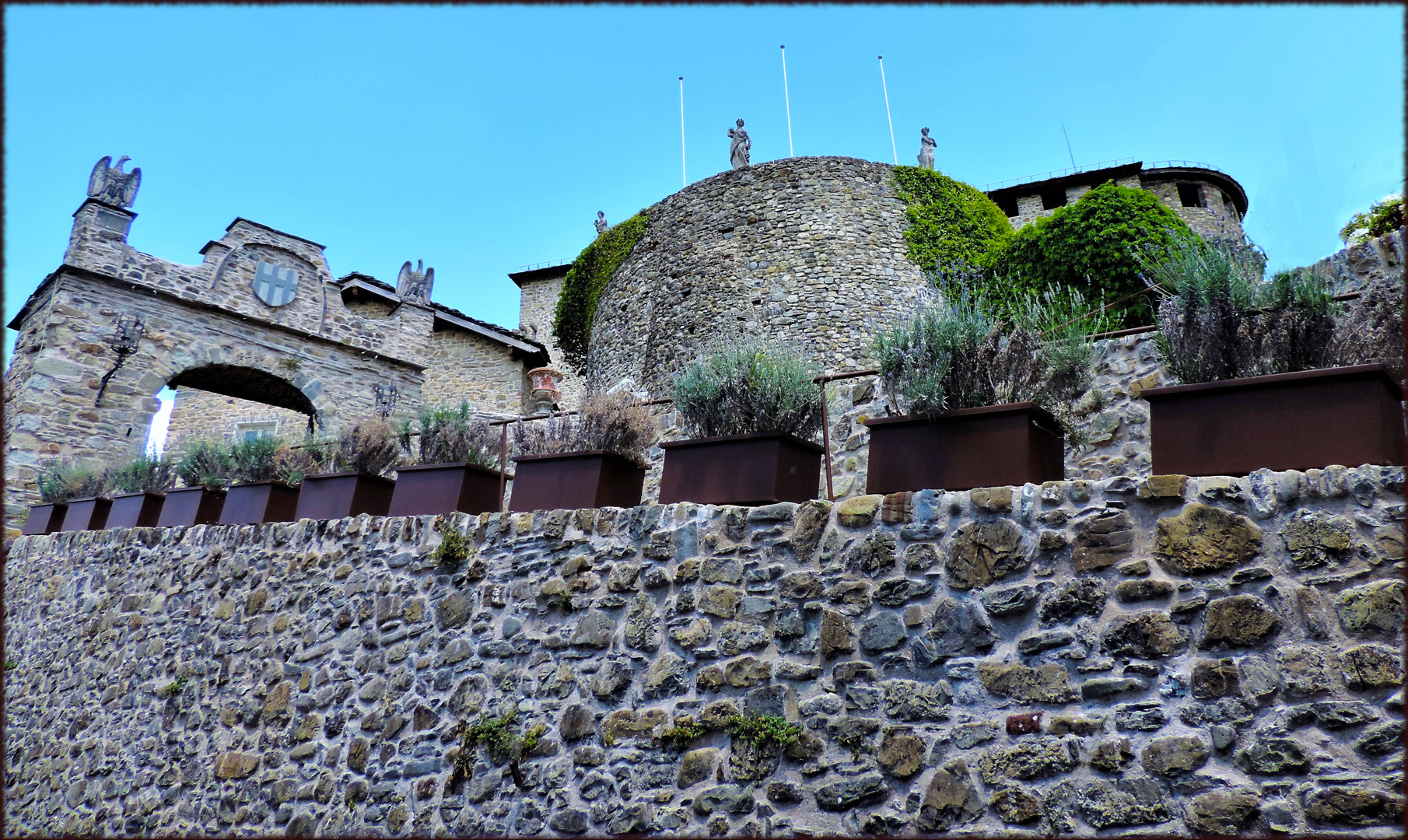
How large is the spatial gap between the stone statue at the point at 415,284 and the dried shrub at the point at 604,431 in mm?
10165

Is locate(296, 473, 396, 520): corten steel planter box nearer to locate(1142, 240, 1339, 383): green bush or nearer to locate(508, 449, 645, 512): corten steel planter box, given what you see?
locate(508, 449, 645, 512): corten steel planter box

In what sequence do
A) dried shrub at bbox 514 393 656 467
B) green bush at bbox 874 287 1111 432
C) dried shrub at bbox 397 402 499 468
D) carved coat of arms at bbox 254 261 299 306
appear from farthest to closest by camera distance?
1. carved coat of arms at bbox 254 261 299 306
2. dried shrub at bbox 397 402 499 468
3. dried shrub at bbox 514 393 656 467
4. green bush at bbox 874 287 1111 432

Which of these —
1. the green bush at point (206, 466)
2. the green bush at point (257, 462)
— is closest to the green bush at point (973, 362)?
the green bush at point (257, 462)

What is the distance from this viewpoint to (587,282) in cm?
1574

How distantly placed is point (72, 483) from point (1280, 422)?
1033 cm

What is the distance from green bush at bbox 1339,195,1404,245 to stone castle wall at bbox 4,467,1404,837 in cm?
667

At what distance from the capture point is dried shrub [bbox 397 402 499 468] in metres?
5.40

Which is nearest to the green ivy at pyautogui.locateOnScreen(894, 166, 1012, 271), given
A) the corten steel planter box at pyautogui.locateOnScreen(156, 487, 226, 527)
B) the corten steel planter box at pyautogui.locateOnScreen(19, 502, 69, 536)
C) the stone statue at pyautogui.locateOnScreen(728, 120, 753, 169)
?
the stone statue at pyautogui.locateOnScreen(728, 120, 753, 169)

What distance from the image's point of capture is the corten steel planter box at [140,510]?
7.22 metres

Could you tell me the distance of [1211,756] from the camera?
264 centimetres

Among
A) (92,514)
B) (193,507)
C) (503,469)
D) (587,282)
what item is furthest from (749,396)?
(587,282)

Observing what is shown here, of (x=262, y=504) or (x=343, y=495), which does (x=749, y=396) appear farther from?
(x=262, y=504)

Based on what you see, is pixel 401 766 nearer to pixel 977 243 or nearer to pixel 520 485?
pixel 520 485

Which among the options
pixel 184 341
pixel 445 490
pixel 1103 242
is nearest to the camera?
pixel 445 490
